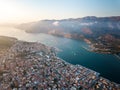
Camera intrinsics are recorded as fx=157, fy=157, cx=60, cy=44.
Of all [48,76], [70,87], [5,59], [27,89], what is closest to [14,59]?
[5,59]

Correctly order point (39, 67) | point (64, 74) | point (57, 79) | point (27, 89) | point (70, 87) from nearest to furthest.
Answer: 1. point (27, 89)
2. point (70, 87)
3. point (57, 79)
4. point (64, 74)
5. point (39, 67)

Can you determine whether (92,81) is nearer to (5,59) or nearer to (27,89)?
(27,89)

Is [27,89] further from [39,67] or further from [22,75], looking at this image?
[39,67]

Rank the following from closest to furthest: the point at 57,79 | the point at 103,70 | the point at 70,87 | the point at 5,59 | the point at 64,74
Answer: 1. the point at 70,87
2. the point at 57,79
3. the point at 64,74
4. the point at 5,59
5. the point at 103,70

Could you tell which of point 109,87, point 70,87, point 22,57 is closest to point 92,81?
point 109,87

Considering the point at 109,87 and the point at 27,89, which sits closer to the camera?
the point at 27,89

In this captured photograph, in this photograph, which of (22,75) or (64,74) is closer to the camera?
(22,75)

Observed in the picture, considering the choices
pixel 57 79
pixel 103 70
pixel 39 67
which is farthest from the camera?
→ pixel 103 70

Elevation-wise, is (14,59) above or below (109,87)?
above

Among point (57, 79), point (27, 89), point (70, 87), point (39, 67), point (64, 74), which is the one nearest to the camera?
point (27, 89)
